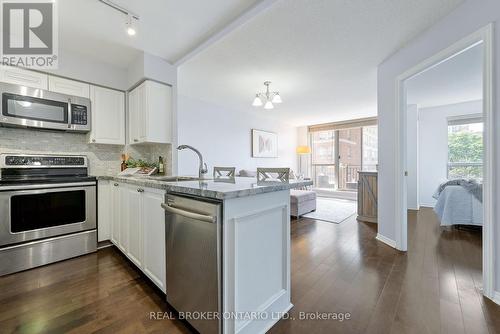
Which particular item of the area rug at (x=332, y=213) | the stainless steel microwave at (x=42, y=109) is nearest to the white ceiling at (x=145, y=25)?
the stainless steel microwave at (x=42, y=109)

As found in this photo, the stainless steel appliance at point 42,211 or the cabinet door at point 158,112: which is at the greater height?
the cabinet door at point 158,112

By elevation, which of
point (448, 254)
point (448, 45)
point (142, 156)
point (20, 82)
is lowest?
point (448, 254)

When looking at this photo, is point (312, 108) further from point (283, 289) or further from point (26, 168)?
point (26, 168)

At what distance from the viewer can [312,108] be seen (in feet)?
17.0

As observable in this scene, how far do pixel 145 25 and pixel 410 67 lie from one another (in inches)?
114

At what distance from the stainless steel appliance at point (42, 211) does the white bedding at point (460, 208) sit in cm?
507

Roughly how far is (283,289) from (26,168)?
3.00 metres

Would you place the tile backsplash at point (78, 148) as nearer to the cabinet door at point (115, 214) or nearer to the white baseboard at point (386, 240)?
the cabinet door at point (115, 214)

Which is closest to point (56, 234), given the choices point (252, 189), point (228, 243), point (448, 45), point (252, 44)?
point (228, 243)

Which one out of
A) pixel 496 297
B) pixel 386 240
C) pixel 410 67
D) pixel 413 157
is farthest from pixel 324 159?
pixel 496 297

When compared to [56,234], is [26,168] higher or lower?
higher

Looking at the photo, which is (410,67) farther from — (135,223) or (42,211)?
(42,211)

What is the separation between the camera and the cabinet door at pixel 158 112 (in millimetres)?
2621

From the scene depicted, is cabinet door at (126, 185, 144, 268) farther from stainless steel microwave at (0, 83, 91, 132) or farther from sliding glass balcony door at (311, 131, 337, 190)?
sliding glass balcony door at (311, 131, 337, 190)
